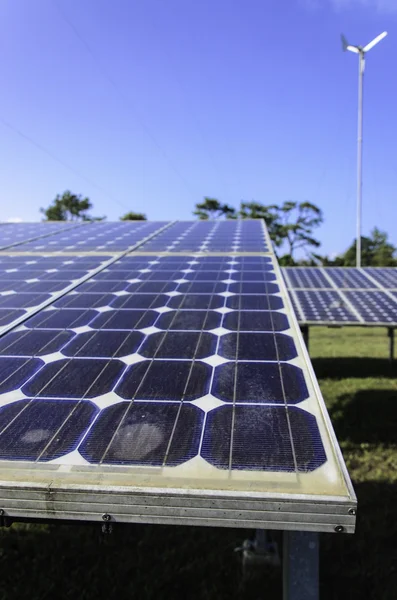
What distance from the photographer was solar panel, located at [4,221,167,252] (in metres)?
9.99

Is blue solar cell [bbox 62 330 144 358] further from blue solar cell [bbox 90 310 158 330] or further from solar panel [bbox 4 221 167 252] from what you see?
solar panel [bbox 4 221 167 252]

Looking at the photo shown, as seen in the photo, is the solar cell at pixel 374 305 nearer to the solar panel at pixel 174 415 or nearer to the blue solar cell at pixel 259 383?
the solar panel at pixel 174 415

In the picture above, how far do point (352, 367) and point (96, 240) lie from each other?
1177cm

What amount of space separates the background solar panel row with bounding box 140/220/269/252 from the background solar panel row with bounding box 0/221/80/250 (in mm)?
3555

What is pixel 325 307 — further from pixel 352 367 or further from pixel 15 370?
pixel 15 370

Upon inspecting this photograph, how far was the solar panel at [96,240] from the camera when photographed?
9992 mm

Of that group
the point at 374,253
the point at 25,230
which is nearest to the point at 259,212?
the point at 374,253

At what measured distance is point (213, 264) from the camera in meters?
7.91

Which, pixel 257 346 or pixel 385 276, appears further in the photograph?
pixel 385 276

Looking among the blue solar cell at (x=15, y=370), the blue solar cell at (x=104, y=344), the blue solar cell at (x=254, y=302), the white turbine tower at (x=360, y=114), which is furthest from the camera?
the white turbine tower at (x=360, y=114)

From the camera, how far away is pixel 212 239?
447 inches

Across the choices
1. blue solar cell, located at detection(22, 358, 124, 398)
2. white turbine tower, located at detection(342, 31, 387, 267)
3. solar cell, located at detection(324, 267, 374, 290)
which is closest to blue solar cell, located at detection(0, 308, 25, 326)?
blue solar cell, located at detection(22, 358, 124, 398)

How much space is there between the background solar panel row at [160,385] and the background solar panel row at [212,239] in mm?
3869

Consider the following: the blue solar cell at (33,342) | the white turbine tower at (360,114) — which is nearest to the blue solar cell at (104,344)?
the blue solar cell at (33,342)
